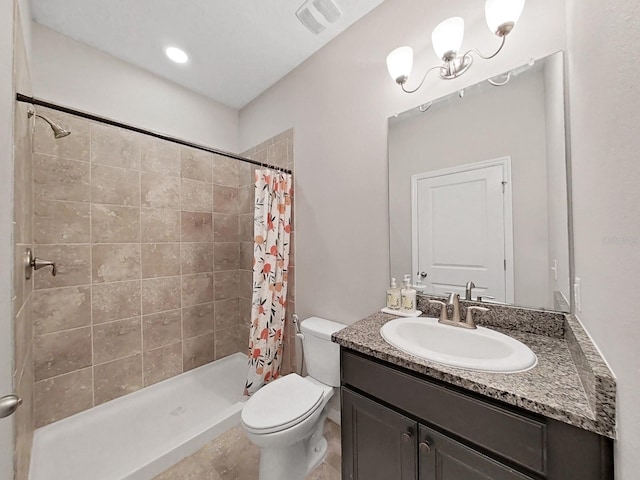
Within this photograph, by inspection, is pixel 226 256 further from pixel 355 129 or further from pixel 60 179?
pixel 355 129

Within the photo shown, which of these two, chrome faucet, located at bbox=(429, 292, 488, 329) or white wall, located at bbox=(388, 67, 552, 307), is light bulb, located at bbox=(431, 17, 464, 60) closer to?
white wall, located at bbox=(388, 67, 552, 307)

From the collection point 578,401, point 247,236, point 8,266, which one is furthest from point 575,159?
point 247,236

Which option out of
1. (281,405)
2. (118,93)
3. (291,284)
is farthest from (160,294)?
(118,93)

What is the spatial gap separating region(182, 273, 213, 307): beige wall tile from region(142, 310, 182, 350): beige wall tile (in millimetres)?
128

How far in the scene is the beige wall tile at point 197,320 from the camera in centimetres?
208

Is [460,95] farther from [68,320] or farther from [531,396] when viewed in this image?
[68,320]

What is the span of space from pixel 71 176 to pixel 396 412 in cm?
228

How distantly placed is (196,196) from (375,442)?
7.04ft

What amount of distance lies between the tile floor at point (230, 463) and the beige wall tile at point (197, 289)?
1.03 m

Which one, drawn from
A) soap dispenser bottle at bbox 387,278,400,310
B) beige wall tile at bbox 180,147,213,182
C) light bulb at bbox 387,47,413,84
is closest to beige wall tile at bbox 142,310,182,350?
beige wall tile at bbox 180,147,213,182

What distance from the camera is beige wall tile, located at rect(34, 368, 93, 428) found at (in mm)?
1478

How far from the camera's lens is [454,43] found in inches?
41.4

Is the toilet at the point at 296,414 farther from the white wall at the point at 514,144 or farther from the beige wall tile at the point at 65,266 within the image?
the beige wall tile at the point at 65,266

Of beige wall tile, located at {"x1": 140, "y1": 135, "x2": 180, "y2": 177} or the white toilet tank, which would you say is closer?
the white toilet tank
